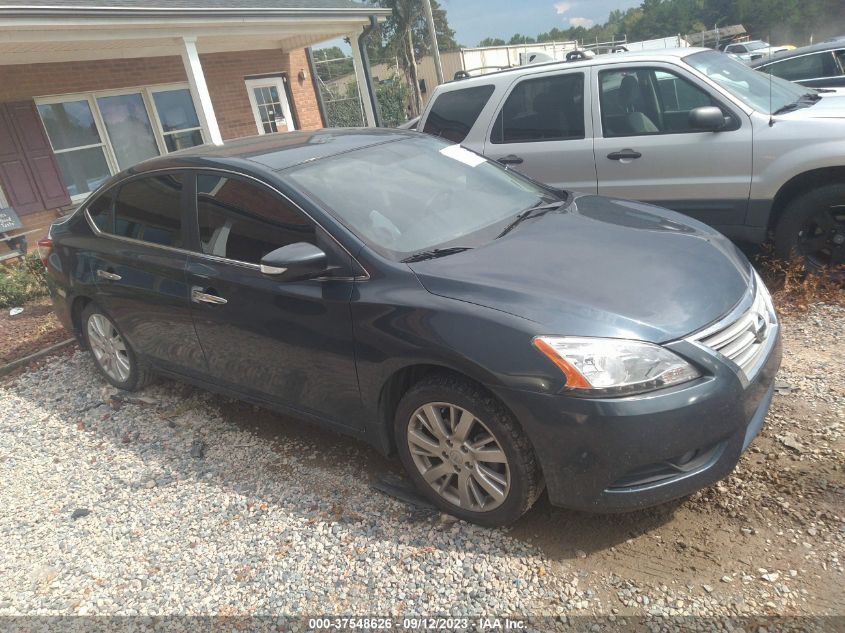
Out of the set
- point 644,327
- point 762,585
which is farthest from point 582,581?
point 644,327

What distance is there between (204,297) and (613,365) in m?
2.26

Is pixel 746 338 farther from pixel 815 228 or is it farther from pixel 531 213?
pixel 815 228

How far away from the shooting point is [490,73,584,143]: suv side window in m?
5.35

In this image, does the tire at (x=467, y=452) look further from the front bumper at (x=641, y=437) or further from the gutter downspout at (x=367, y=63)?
the gutter downspout at (x=367, y=63)

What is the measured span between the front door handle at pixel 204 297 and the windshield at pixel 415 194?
79 centimetres

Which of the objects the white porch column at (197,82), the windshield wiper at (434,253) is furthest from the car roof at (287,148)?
the white porch column at (197,82)

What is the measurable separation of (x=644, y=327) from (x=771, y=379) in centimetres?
73

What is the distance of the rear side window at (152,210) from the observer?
362cm

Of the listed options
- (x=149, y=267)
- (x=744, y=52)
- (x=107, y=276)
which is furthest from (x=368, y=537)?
(x=744, y=52)

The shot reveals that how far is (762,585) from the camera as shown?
227 cm

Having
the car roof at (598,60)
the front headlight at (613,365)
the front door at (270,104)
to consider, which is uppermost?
the front door at (270,104)

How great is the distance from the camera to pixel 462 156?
3840mm

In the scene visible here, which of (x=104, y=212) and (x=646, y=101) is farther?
(x=646, y=101)

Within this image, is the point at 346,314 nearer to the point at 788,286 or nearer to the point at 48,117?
the point at 788,286
